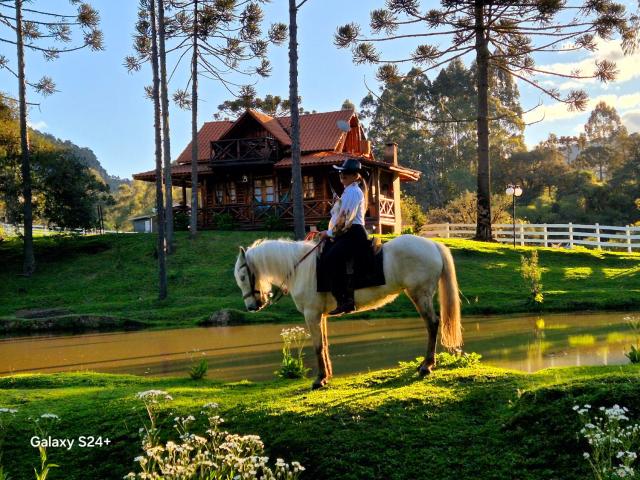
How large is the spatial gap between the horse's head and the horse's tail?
214cm

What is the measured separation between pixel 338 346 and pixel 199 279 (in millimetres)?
11461

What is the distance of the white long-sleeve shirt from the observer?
644 centimetres

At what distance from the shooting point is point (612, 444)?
141 inches

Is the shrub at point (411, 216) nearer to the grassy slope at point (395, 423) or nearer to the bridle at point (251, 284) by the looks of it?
the bridle at point (251, 284)

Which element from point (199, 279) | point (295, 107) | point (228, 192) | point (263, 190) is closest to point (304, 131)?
point (263, 190)

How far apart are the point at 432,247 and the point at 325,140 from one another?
81.6ft

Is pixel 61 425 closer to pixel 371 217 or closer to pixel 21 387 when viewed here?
pixel 21 387

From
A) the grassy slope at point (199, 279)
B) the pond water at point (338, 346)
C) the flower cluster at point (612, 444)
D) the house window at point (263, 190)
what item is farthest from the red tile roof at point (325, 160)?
the flower cluster at point (612, 444)

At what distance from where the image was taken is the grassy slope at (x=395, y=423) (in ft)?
13.9

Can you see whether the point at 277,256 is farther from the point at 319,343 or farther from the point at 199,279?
the point at 199,279

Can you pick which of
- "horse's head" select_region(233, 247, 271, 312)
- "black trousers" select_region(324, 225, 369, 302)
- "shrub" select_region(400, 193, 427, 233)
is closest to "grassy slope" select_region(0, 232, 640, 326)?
"shrub" select_region(400, 193, 427, 233)

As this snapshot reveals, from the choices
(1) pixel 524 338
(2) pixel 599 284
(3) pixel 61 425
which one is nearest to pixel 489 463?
(3) pixel 61 425

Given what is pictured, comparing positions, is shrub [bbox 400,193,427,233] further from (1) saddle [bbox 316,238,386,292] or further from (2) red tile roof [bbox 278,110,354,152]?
(1) saddle [bbox 316,238,386,292]

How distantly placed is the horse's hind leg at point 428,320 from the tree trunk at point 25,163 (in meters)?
21.4
